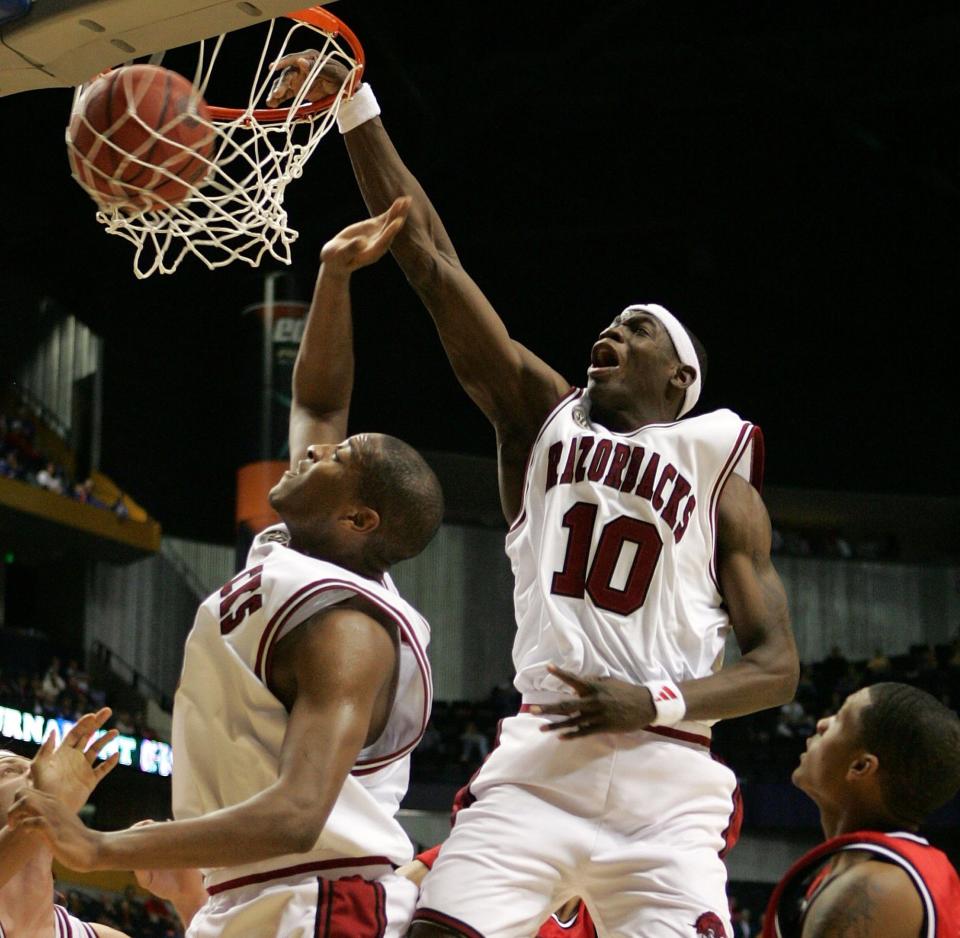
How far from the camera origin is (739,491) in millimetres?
3834

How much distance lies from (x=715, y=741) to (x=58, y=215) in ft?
31.6

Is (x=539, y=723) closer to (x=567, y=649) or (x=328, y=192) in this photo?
(x=567, y=649)

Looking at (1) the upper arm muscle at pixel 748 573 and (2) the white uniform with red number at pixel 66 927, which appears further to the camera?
(2) the white uniform with red number at pixel 66 927

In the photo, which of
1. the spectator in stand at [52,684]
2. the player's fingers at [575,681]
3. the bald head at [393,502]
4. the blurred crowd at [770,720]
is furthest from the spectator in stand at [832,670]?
the bald head at [393,502]

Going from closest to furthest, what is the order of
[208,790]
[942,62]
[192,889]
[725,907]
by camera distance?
[208,790]
[725,907]
[192,889]
[942,62]

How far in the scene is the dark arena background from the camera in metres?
14.9

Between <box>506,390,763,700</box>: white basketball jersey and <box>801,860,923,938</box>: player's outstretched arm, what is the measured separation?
746 mm

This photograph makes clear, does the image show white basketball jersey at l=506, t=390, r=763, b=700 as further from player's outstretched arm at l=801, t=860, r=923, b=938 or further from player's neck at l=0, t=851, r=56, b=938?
player's neck at l=0, t=851, r=56, b=938

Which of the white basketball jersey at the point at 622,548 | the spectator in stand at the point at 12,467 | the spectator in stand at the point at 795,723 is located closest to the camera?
the white basketball jersey at the point at 622,548

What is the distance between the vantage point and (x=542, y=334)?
18.8 metres

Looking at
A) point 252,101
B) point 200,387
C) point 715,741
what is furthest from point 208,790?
point 200,387

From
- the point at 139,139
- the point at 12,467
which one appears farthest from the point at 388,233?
the point at 12,467

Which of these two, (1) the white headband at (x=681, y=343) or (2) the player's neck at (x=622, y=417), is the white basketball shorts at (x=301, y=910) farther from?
(1) the white headband at (x=681, y=343)

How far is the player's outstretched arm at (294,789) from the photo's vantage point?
2.45 metres
